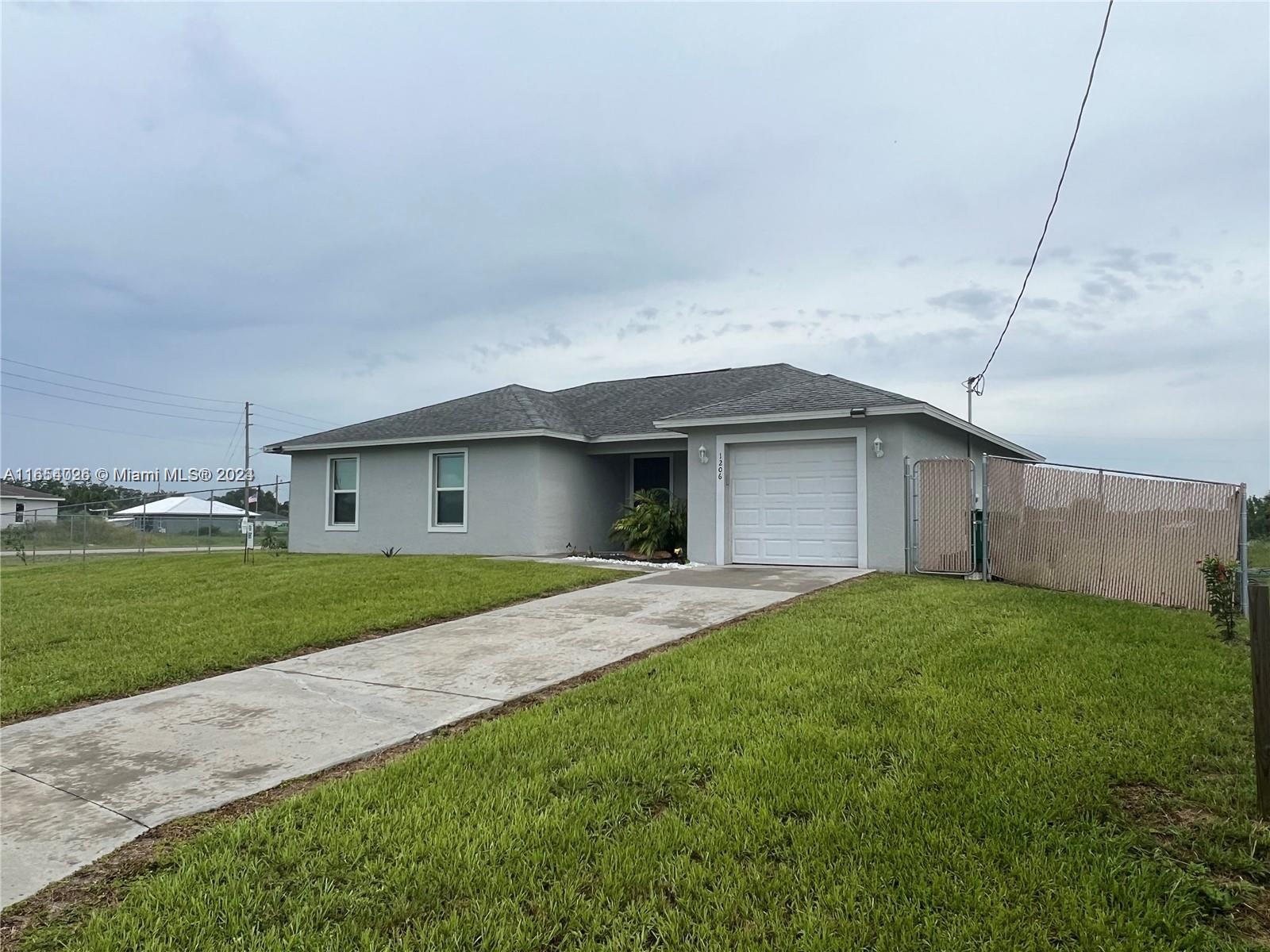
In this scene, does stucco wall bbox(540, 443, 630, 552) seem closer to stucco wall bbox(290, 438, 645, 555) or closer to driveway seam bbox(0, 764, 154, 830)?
stucco wall bbox(290, 438, 645, 555)

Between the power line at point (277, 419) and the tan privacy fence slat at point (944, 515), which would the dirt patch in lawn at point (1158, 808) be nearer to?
the tan privacy fence slat at point (944, 515)

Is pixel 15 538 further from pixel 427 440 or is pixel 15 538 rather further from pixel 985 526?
pixel 985 526

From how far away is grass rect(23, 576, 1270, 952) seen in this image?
2.27 metres

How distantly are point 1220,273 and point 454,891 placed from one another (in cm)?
1420

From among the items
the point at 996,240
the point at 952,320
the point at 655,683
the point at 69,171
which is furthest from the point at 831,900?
the point at 952,320

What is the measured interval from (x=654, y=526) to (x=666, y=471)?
2.77 meters

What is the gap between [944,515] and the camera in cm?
1111

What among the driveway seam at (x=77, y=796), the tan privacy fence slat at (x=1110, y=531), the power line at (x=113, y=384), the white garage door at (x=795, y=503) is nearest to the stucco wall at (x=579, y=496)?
the white garage door at (x=795, y=503)

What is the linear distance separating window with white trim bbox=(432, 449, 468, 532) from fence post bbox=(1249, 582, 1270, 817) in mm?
13979

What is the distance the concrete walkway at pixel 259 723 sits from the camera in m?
3.14

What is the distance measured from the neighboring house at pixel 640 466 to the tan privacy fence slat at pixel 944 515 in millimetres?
359

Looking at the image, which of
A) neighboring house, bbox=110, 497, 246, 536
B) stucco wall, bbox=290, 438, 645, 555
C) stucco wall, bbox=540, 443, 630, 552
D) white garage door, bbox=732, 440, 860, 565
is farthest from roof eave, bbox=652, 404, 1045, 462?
neighboring house, bbox=110, 497, 246, 536

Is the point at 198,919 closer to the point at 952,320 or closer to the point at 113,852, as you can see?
the point at 113,852

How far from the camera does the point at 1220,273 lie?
1158 centimetres
